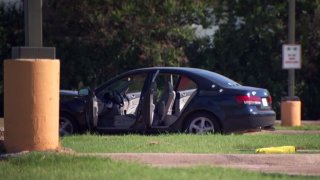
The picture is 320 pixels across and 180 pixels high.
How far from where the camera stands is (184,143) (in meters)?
11.8

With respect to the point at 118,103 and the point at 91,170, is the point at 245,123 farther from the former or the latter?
the point at 91,170

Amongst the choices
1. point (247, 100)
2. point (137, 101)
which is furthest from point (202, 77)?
point (137, 101)

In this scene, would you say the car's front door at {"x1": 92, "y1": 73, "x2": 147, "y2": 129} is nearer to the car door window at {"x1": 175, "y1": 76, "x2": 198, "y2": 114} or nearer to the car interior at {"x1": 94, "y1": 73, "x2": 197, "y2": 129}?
the car interior at {"x1": 94, "y1": 73, "x2": 197, "y2": 129}

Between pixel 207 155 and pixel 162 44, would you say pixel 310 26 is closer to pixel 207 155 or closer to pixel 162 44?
pixel 162 44

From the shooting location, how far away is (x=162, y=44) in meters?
22.4

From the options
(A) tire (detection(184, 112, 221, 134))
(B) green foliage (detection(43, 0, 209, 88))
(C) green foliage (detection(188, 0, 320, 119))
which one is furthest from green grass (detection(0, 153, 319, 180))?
(C) green foliage (detection(188, 0, 320, 119))

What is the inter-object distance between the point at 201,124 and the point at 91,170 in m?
4.70

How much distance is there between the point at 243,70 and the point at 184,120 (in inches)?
368

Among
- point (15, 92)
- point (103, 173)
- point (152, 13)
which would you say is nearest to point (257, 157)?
point (103, 173)

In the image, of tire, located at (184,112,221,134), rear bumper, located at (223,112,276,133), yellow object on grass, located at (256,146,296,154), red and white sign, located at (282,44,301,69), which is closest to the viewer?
yellow object on grass, located at (256,146,296,154)

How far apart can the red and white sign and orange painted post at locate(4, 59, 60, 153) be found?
9373 mm

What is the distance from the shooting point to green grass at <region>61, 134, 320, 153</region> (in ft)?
37.1

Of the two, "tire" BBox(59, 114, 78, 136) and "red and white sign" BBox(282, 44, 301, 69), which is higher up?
"red and white sign" BBox(282, 44, 301, 69)

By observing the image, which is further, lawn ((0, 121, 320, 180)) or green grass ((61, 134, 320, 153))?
green grass ((61, 134, 320, 153))
